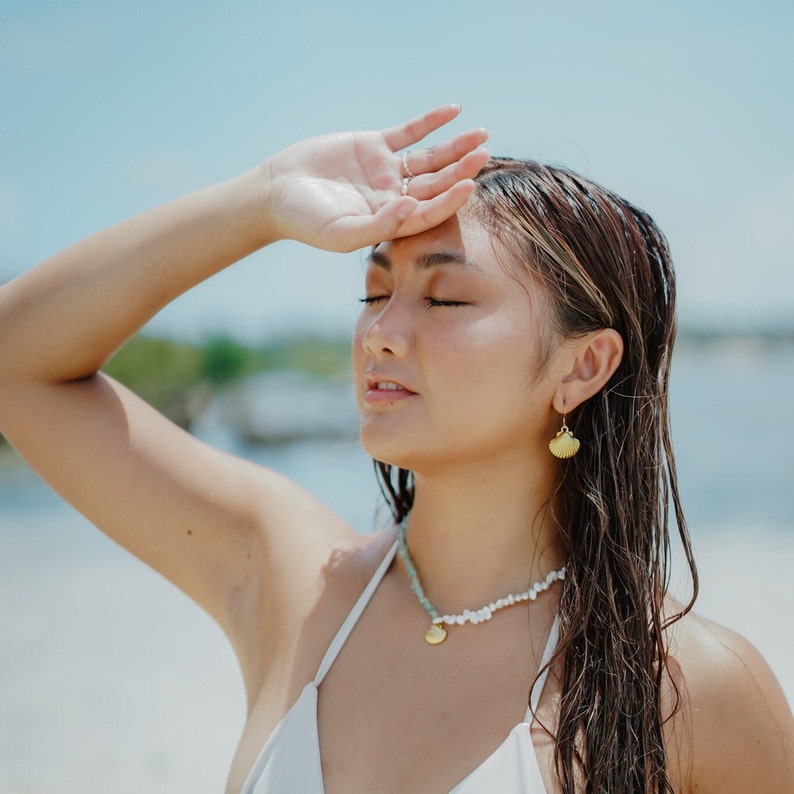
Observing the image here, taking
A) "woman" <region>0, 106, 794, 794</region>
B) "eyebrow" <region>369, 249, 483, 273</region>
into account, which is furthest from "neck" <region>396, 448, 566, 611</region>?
"eyebrow" <region>369, 249, 483, 273</region>

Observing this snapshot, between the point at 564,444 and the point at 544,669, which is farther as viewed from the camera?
the point at 564,444

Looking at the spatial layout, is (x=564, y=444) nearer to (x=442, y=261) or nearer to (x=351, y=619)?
(x=442, y=261)

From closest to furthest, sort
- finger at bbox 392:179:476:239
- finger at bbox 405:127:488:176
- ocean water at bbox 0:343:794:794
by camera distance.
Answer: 1. finger at bbox 392:179:476:239
2. finger at bbox 405:127:488:176
3. ocean water at bbox 0:343:794:794

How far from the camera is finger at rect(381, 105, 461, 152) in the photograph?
212cm

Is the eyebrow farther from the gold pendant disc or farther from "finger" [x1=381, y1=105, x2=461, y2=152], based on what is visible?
the gold pendant disc

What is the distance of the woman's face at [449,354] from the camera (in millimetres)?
1946

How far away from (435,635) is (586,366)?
27.5 inches

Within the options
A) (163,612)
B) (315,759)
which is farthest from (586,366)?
(163,612)

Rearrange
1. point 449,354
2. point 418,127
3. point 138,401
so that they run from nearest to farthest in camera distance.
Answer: point 449,354 → point 418,127 → point 138,401

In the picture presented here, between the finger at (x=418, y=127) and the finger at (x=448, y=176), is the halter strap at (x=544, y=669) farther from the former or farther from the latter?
the finger at (x=418, y=127)

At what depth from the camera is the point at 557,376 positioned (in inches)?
82.4

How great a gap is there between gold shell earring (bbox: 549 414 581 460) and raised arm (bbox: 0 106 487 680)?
2.04 feet

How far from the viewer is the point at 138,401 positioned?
2363mm

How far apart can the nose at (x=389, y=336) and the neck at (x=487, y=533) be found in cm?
31
